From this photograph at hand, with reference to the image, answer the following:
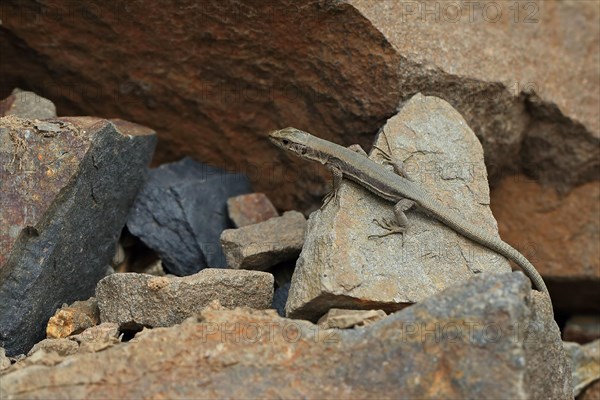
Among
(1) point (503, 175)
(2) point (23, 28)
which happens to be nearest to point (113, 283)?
(2) point (23, 28)

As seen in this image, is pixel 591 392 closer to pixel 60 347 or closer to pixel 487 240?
pixel 487 240

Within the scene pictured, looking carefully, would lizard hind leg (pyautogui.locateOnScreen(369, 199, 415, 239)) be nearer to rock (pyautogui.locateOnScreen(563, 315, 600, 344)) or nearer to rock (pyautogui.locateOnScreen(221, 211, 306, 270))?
rock (pyautogui.locateOnScreen(221, 211, 306, 270))

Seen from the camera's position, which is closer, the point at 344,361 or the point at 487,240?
the point at 344,361

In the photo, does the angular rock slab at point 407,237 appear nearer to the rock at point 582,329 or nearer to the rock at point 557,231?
the rock at point 557,231

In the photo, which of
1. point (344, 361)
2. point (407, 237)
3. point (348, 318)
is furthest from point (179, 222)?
point (344, 361)

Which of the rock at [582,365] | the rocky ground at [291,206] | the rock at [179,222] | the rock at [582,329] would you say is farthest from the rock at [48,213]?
the rock at [582,329]

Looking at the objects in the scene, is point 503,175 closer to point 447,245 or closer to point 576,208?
point 576,208
